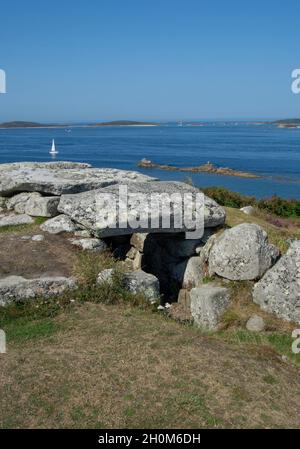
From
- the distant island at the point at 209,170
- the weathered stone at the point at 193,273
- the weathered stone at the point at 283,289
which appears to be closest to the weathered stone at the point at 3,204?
the weathered stone at the point at 193,273

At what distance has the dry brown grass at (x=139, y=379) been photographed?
692 centimetres

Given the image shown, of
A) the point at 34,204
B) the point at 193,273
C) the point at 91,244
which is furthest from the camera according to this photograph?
the point at 34,204

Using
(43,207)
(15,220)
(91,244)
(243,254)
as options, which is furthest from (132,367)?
(15,220)

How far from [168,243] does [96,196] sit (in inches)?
107

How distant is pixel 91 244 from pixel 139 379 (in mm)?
6213

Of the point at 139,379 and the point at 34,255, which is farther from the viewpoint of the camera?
the point at 34,255

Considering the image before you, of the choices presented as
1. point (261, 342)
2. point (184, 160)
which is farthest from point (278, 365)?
point (184, 160)

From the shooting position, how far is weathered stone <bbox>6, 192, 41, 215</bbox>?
16328mm

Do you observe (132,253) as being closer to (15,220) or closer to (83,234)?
(83,234)

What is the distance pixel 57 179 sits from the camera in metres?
16.7

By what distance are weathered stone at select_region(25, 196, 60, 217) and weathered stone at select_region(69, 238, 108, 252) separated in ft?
7.40

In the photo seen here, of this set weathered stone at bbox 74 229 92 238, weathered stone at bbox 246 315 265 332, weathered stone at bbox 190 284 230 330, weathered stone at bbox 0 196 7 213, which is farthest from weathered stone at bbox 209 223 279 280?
weathered stone at bbox 0 196 7 213

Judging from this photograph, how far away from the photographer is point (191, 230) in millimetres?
14070

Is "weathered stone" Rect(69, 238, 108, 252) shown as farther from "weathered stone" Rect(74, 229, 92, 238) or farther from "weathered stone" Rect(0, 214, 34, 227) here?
"weathered stone" Rect(0, 214, 34, 227)
